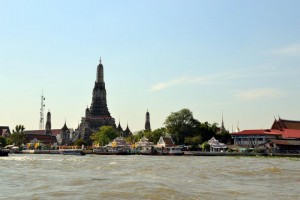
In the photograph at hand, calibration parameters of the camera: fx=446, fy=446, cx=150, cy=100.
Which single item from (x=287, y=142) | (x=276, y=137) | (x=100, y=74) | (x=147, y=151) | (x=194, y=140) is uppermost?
(x=100, y=74)

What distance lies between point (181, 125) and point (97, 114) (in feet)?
199

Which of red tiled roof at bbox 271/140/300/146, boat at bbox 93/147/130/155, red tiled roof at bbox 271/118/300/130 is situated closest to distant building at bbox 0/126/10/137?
boat at bbox 93/147/130/155

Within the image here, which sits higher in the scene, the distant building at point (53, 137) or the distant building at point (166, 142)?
the distant building at point (53, 137)

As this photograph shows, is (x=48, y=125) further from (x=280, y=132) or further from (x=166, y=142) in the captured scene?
(x=280, y=132)

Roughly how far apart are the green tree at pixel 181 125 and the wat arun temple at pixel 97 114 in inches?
2199

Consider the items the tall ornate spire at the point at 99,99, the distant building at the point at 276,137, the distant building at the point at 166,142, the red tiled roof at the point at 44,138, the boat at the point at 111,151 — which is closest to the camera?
the boat at the point at 111,151

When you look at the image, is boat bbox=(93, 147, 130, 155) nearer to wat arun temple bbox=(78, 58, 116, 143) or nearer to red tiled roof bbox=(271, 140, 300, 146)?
red tiled roof bbox=(271, 140, 300, 146)

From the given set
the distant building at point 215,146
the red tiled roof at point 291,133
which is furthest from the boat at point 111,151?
the red tiled roof at point 291,133

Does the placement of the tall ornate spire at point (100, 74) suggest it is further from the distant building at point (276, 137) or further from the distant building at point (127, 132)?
the distant building at point (276, 137)

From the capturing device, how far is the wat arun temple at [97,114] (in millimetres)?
162875

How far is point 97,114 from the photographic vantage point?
166000 millimetres

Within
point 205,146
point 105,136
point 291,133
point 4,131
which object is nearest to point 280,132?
point 291,133

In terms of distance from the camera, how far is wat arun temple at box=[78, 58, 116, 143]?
534 feet

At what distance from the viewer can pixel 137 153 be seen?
103m
